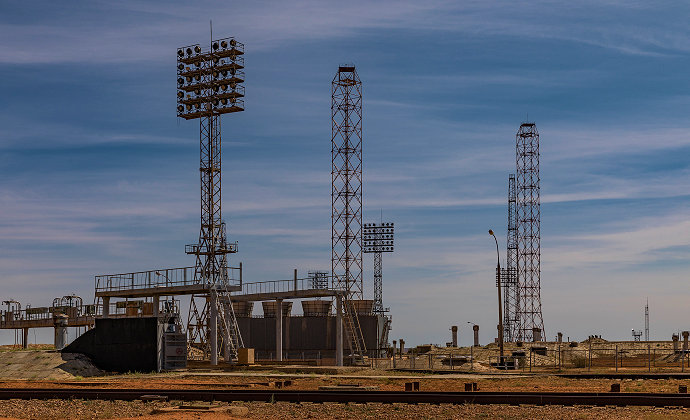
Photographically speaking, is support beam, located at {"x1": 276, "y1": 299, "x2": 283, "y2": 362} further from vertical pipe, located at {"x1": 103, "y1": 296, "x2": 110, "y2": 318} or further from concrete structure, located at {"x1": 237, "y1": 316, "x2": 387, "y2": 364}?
concrete structure, located at {"x1": 237, "y1": 316, "x2": 387, "y2": 364}

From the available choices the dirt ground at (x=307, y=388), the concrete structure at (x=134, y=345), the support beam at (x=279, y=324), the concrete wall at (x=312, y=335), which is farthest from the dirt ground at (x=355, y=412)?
the concrete wall at (x=312, y=335)

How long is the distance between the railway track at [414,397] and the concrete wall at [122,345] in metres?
18.3

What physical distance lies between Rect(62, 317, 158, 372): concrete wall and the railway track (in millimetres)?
18259

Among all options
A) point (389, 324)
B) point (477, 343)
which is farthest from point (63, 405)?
point (477, 343)

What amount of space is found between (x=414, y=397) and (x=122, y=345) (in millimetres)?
27266

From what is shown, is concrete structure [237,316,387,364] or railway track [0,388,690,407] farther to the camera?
concrete structure [237,316,387,364]

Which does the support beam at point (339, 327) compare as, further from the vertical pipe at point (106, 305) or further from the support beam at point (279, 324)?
the vertical pipe at point (106, 305)

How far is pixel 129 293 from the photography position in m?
62.6

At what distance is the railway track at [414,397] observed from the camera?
24.5m

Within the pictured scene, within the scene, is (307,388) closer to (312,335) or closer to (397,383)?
(397,383)

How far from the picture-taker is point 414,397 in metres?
25.8

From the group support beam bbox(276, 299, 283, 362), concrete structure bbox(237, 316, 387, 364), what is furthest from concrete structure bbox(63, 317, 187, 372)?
concrete structure bbox(237, 316, 387, 364)

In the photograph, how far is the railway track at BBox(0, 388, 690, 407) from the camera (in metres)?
24.5

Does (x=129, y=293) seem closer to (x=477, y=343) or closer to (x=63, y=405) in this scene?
(x=63, y=405)
